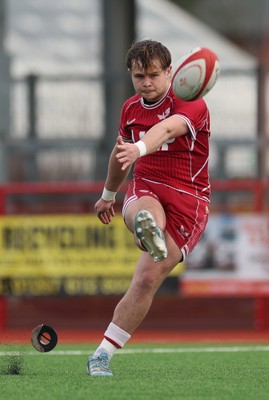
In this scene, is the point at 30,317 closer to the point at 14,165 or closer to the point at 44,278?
the point at 44,278

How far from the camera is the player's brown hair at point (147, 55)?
288 inches

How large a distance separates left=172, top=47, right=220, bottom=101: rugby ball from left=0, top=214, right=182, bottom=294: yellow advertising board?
22.3 feet

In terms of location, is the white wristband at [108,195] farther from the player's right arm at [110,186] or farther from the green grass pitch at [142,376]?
the green grass pitch at [142,376]

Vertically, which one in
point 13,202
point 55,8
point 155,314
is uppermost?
point 55,8

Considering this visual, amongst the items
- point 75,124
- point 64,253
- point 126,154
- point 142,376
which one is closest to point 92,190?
point 64,253

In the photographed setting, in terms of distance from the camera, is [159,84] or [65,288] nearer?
[159,84]

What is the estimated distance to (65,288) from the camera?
14.0 metres

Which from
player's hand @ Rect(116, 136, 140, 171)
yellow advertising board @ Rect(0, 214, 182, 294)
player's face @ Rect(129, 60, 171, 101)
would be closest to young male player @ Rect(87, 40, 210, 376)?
player's face @ Rect(129, 60, 171, 101)

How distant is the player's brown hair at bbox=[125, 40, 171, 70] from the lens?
24.0 ft

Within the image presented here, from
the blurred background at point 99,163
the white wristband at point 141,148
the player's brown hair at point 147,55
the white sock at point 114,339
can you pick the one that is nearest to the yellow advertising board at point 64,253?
the blurred background at point 99,163

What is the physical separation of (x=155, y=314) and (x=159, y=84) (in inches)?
297

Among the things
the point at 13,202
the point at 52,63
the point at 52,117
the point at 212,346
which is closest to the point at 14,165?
the point at 52,117

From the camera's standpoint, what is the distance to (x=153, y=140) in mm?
6996

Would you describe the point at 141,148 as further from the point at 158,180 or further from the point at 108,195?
the point at 108,195
